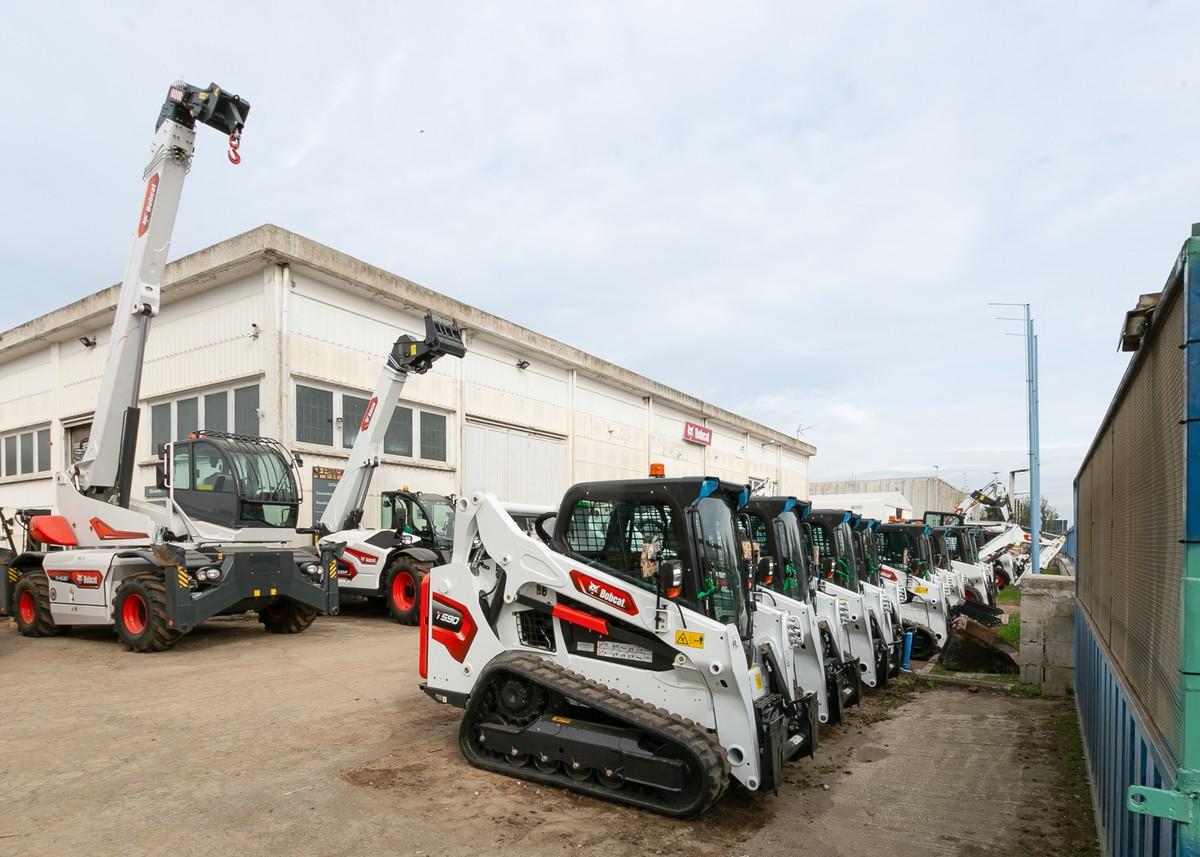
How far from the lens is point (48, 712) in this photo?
7.76 metres

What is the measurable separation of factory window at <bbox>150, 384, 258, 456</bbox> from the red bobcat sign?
1818 cm

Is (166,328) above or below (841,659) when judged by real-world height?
above

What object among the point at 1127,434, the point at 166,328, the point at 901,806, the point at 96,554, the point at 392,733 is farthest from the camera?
the point at 166,328

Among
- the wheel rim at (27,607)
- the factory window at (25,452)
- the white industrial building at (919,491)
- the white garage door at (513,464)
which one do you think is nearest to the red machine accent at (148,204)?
the wheel rim at (27,607)

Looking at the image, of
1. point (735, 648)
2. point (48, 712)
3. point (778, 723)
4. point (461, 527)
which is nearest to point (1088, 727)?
point (778, 723)

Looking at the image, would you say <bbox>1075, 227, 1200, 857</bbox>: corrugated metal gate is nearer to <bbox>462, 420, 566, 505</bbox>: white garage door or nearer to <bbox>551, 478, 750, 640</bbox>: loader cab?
<bbox>551, 478, 750, 640</bbox>: loader cab

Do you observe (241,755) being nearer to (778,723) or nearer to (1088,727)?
(778,723)

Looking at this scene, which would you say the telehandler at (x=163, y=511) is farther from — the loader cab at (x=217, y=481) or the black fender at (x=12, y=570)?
the black fender at (x=12, y=570)

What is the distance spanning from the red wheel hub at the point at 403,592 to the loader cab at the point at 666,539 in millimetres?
8865

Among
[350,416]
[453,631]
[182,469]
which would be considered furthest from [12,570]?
[453,631]

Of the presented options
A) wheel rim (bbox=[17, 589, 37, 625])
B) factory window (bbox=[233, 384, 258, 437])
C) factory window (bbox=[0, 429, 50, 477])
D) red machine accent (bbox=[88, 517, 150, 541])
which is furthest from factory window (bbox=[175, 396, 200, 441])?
factory window (bbox=[0, 429, 50, 477])

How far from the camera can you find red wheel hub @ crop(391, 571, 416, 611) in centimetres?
1424

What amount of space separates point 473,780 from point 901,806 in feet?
9.23

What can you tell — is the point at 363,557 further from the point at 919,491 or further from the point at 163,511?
the point at 919,491
